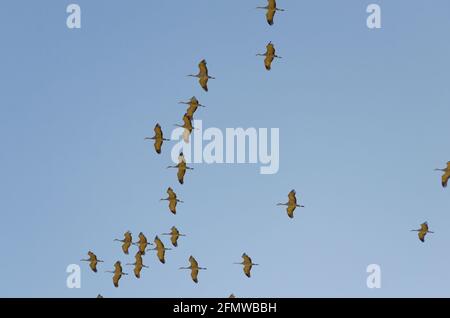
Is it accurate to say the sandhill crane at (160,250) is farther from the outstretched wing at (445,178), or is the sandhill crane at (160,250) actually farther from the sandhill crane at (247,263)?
the outstretched wing at (445,178)

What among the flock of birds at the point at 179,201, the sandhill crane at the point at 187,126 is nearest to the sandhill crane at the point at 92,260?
the flock of birds at the point at 179,201

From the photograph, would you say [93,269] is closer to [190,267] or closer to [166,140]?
[190,267]

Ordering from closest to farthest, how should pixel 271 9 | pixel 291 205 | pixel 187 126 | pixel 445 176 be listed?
pixel 271 9 → pixel 187 126 → pixel 445 176 → pixel 291 205

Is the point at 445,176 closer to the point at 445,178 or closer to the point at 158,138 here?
the point at 445,178

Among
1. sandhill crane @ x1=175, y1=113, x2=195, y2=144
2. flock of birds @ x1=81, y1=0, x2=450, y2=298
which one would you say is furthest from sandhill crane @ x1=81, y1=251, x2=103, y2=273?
sandhill crane @ x1=175, y1=113, x2=195, y2=144

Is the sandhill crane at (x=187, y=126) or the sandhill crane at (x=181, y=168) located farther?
the sandhill crane at (x=181, y=168)

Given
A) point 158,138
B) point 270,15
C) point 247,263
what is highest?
point 270,15

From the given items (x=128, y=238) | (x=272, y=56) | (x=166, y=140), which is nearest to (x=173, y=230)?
(x=128, y=238)

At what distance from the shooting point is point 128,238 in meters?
92.7

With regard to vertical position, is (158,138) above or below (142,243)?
above

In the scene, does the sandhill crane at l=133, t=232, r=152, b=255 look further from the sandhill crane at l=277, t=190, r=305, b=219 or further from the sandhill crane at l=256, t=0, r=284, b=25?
the sandhill crane at l=256, t=0, r=284, b=25

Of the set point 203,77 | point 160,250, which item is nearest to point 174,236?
point 160,250

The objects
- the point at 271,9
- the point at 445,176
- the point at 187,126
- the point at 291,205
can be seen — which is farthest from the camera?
the point at 291,205

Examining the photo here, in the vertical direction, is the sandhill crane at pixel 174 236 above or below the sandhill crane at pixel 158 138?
below
